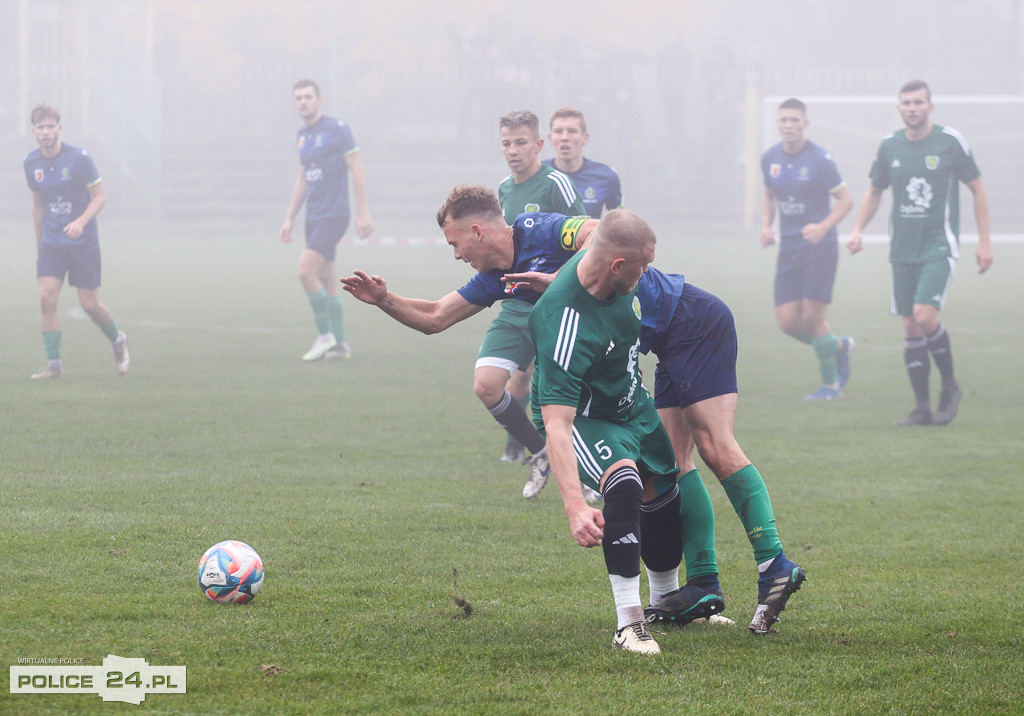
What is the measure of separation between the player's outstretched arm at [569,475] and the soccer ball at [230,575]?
126 centimetres

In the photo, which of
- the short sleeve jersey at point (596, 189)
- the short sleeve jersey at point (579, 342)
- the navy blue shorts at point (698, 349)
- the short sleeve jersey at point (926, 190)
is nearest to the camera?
the short sleeve jersey at point (579, 342)

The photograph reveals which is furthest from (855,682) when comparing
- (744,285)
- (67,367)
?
(744,285)

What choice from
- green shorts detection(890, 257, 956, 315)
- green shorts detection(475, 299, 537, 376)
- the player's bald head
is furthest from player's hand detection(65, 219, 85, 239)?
the player's bald head

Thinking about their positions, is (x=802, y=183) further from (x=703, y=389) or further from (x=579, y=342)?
(x=579, y=342)

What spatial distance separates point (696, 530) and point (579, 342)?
101 centimetres

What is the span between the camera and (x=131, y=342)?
1327 centimetres

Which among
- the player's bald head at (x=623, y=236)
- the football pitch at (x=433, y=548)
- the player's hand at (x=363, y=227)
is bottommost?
the football pitch at (x=433, y=548)

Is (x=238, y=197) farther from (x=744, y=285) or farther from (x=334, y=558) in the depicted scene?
(x=334, y=558)

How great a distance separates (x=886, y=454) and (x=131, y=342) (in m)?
8.19

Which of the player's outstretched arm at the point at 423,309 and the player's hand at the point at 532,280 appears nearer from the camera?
the player's hand at the point at 532,280

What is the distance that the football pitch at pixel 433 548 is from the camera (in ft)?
12.5

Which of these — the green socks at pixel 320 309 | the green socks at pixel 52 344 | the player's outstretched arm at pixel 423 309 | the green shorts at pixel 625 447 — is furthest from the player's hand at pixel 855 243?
the green socks at pixel 52 344

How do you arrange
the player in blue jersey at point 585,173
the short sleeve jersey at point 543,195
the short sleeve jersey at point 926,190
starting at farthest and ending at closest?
the short sleeve jersey at point 926,190
the player in blue jersey at point 585,173
the short sleeve jersey at point 543,195

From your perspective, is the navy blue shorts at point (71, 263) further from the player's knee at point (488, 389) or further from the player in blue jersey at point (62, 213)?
the player's knee at point (488, 389)
